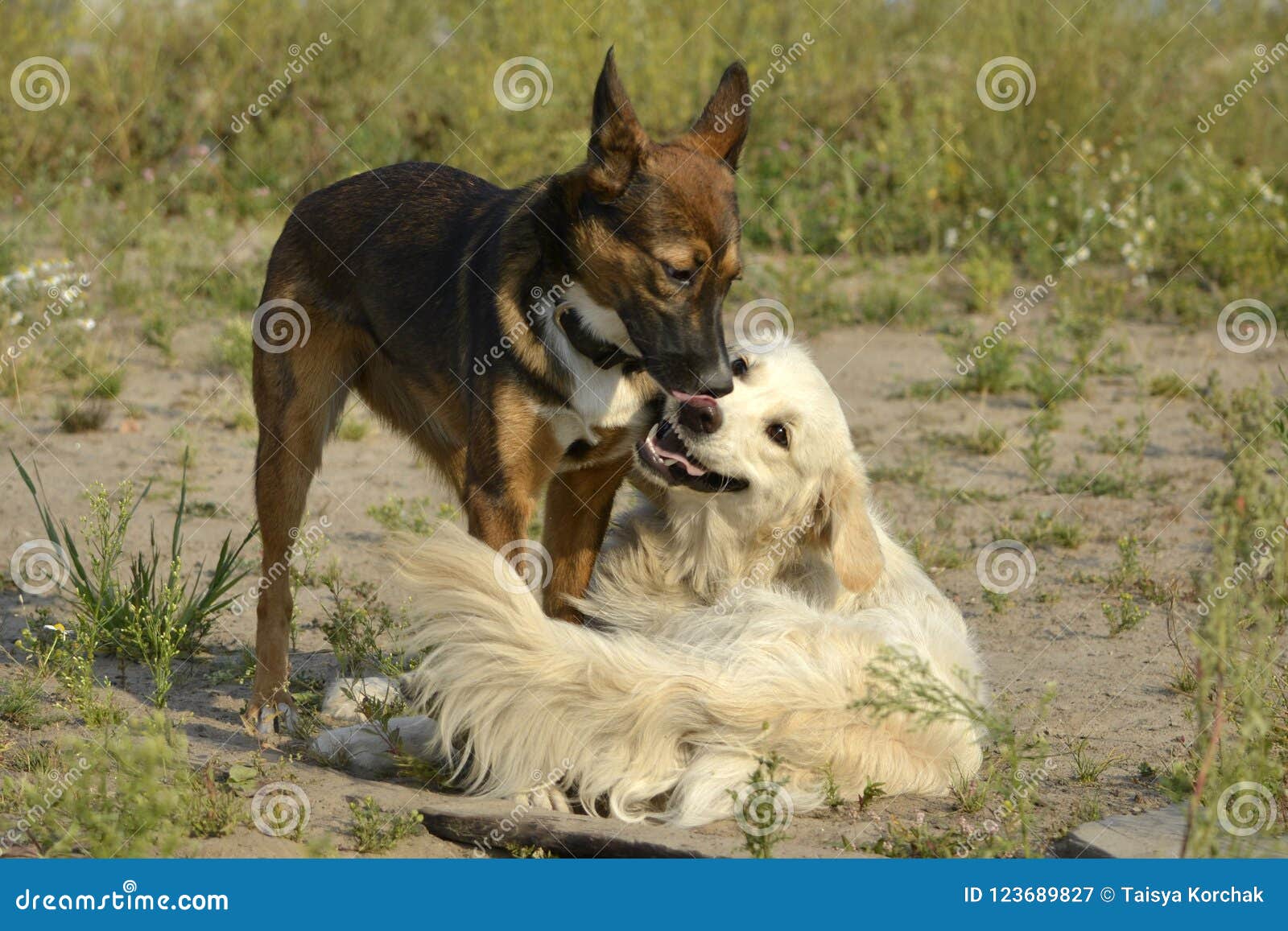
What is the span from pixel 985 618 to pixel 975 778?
1.61 m

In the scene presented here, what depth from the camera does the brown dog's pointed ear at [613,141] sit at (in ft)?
13.5

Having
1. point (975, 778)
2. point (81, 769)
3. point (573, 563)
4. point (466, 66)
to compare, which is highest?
Answer: point (466, 66)

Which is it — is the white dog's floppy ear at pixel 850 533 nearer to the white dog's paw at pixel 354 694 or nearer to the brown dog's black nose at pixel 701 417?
the brown dog's black nose at pixel 701 417

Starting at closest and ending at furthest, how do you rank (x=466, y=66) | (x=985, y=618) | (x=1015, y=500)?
(x=985, y=618)
(x=1015, y=500)
(x=466, y=66)

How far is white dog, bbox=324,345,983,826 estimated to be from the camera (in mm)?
3684

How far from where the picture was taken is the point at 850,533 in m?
4.38

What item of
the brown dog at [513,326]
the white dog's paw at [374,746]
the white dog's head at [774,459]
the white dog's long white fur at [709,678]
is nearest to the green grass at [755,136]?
the brown dog at [513,326]

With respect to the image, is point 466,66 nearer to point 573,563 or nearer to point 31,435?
point 31,435

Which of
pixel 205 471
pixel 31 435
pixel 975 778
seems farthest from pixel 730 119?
pixel 31 435

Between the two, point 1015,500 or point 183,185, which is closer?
point 1015,500

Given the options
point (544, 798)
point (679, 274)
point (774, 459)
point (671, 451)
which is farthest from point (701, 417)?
point (544, 798)

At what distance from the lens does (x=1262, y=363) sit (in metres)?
8.54

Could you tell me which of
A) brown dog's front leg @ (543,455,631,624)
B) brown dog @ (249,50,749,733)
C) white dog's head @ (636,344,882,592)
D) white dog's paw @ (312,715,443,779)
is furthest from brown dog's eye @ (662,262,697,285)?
white dog's paw @ (312,715,443,779)

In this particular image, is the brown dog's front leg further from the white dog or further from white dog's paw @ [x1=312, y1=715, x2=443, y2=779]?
white dog's paw @ [x1=312, y1=715, x2=443, y2=779]
